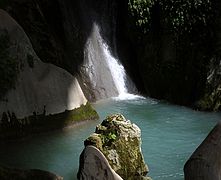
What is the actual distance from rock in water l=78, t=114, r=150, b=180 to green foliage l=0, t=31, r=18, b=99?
3.95m

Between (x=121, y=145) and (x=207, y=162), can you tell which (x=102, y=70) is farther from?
(x=207, y=162)

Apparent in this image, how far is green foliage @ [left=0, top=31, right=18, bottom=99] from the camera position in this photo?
9.32 m

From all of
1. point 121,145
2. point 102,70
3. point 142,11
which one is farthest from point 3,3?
point 121,145

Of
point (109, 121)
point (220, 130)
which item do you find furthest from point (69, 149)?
point (220, 130)

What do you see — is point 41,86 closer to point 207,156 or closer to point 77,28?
point 77,28

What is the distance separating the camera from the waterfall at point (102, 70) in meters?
13.7

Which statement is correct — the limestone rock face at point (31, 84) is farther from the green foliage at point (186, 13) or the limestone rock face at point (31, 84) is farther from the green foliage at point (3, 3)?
the green foliage at point (186, 13)

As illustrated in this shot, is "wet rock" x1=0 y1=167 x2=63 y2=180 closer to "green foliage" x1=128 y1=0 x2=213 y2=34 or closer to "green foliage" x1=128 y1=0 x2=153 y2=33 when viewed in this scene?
"green foliage" x1=128 y1=0 x2=213 y2=34

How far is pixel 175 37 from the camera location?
13.0 m

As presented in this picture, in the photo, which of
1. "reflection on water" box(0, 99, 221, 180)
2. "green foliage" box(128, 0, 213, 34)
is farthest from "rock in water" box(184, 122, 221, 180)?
"green foliage" box(128, 0, 213, 34)

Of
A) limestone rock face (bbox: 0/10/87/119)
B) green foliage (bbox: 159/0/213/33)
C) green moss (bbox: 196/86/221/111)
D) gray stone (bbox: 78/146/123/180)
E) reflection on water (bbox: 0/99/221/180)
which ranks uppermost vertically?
green foliage (bbox: 159/0/213/33)

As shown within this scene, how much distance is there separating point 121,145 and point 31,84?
14.6 feet

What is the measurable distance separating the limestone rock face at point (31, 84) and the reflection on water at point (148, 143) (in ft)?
2.41

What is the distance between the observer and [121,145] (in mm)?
5949
